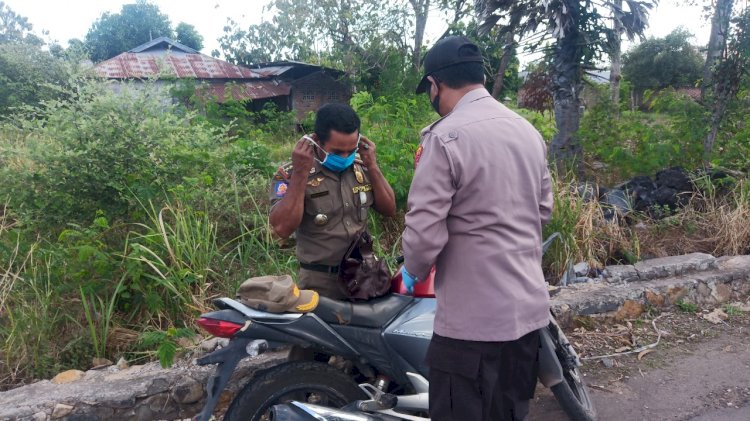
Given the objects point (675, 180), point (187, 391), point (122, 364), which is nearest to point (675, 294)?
point (675, 180)

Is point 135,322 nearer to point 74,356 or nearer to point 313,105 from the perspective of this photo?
point 74,356

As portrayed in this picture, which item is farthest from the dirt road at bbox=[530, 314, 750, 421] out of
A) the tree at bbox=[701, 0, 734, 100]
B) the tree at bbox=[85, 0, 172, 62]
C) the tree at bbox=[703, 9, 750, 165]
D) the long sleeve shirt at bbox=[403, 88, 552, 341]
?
the tree at bbox=[85, 0, 172, 62]

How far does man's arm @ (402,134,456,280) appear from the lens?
1812mm

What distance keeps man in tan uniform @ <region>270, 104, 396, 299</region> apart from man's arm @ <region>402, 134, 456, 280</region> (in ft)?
2.37

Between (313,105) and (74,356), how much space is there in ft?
46.9

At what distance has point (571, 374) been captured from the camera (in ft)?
9.05

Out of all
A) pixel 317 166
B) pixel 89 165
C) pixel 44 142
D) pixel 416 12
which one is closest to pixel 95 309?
pixel 89 165

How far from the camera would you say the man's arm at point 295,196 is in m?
2.42

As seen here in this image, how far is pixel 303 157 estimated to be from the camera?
2410mm

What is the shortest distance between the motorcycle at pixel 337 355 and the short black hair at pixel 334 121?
29.5 inches

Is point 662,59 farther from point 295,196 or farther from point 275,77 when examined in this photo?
point 295,196

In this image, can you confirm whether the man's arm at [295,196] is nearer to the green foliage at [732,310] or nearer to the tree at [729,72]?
the green foliage at [732,310]

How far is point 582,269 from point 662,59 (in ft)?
75.8

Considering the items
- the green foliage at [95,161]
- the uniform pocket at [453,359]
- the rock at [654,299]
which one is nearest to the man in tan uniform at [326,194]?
the uniform pocket at [453,359]
